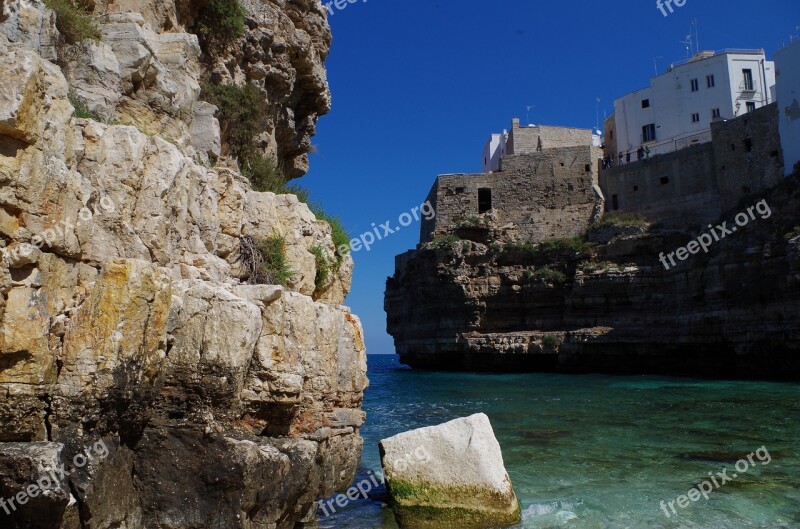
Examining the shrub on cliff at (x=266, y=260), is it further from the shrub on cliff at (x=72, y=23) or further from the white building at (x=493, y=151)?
the white building at (x=493, y=151)

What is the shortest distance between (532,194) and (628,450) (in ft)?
97.8

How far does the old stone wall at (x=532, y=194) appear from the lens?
37.5 m

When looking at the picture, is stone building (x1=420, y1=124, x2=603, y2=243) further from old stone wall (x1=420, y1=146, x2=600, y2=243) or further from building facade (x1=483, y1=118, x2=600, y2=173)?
building facade (x1=483, y1=118, x2=600, y2=173)

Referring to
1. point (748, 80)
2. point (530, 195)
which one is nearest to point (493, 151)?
point (530, 195)

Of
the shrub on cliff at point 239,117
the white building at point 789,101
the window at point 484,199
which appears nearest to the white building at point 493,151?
the window at point 484,199

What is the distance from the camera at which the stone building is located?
1478 inches

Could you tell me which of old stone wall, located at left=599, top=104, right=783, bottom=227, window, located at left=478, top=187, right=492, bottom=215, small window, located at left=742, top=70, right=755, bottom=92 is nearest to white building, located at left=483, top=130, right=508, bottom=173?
window, located at left=478, top=187, right=492, bottom=215

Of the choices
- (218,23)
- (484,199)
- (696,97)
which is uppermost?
(696,97)

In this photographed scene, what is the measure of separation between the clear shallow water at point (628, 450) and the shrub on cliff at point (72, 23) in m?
5.23

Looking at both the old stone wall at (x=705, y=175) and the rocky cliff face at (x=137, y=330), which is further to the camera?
the old stone wall at (x=705, y=175)

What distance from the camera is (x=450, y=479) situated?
6219mm

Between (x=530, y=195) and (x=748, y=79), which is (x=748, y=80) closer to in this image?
(x=748, y=79)

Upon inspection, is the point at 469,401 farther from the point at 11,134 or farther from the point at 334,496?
the point at 11,134

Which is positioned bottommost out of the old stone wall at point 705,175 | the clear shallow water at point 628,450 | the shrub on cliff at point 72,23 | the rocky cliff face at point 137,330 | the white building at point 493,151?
the clear shallow water at point 628,450
